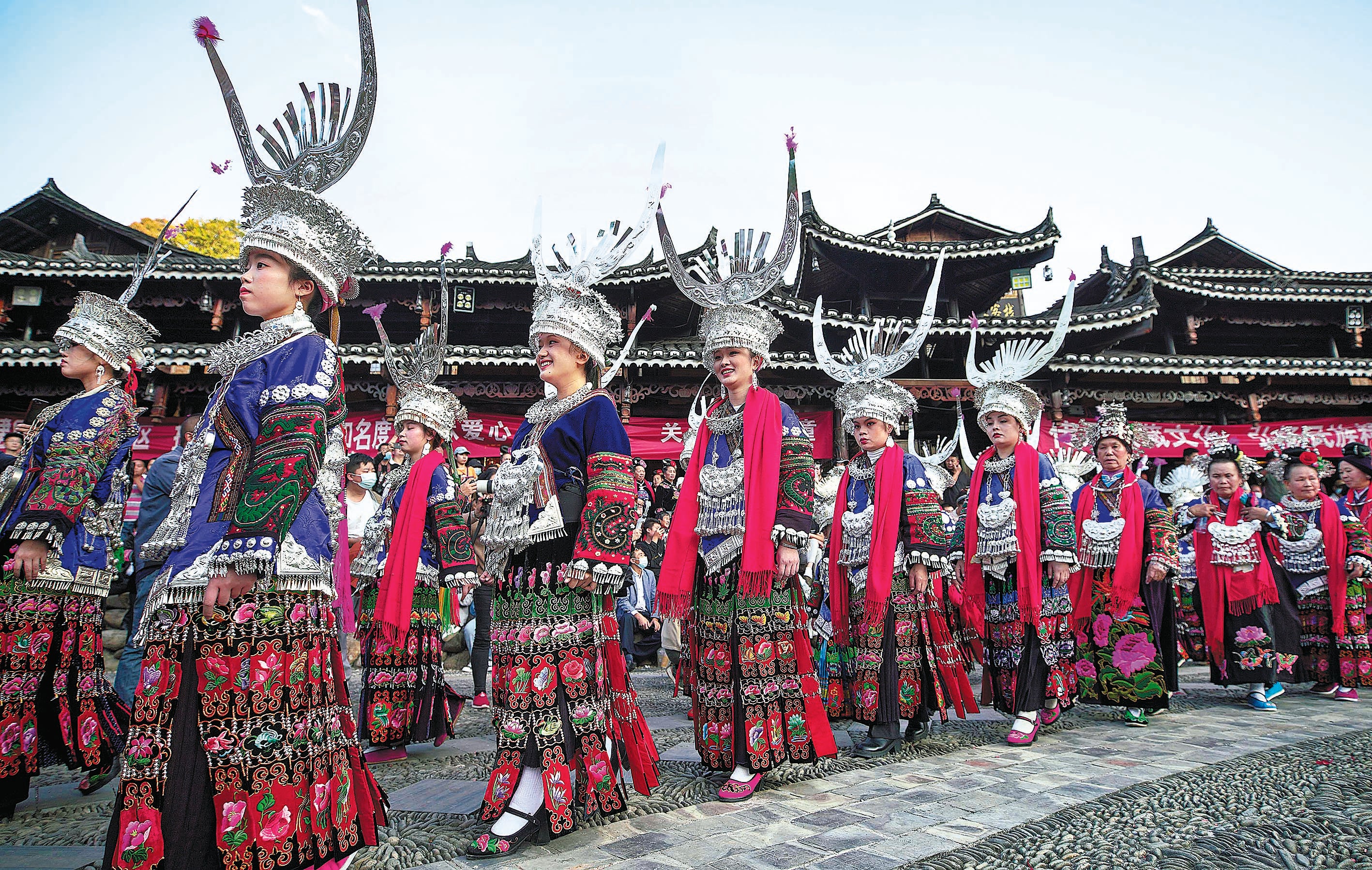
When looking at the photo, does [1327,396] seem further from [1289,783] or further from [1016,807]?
[1016,807]

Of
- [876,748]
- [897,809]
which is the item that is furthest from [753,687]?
[876,748]

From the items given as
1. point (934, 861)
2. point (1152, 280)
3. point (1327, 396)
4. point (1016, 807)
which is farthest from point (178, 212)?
point (1327, 396)

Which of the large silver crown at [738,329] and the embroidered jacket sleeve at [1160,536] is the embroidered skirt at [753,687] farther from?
the embroidered jacket sleeve at [1160,536]

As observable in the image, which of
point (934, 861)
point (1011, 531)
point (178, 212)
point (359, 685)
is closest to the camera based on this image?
point (934, 861)

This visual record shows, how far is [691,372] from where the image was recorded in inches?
539

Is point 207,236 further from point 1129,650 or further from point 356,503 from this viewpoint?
point 1129,650

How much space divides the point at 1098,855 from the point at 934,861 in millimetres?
578

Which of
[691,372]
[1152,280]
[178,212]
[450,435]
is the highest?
[1152,280]

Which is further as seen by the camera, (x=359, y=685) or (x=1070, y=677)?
(x=359, y=685)

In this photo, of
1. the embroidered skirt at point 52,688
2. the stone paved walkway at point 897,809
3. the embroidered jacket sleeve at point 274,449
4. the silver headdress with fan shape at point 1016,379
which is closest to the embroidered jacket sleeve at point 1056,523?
the silver headdress with fan shape at point 1016,379

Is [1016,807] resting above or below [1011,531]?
below

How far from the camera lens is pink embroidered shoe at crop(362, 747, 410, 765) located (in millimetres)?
4191

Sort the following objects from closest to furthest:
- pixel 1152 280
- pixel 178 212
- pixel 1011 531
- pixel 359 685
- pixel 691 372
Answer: pixel 178 212 < pixel 1011 531 < pixel 359 685 < pixel 691 372 < pixel 1152 280

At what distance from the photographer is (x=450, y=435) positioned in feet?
15.5
